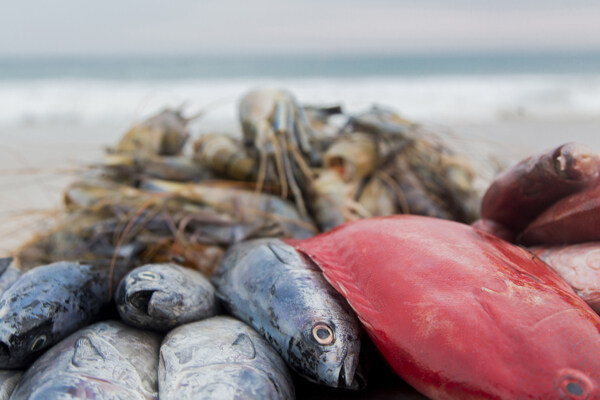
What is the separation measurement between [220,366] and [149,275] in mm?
395

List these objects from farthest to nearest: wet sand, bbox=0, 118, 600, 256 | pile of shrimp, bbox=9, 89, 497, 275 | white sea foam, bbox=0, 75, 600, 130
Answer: white sea foam, bbox=0, 75, 600, 130, wet sand, bbox=0, 118, 600, 256, pile of shrimp, bbox=9, 89, 497, 275

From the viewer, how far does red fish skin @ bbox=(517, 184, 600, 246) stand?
1453 mm

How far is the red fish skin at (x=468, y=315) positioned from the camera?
3.54 ft

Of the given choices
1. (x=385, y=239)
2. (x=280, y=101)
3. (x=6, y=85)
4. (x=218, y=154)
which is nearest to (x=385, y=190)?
(x=280, y=101)

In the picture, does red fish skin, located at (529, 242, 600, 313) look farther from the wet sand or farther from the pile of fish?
the wet sand

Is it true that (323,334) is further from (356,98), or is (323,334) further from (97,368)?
(356,98)

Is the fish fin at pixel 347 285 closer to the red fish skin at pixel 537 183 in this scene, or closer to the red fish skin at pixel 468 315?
the red fish skin at pixel 468 315

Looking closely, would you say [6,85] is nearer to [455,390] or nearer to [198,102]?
[198,102]

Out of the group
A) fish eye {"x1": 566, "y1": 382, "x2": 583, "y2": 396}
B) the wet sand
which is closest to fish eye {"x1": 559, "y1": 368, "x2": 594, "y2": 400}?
fish eye {"x1": 566, "y1": 382, "x2": 583, "y2": 396}

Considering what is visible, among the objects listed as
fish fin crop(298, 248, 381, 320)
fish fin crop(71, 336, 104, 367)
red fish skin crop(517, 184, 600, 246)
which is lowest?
fish fin crop(71, 336, 104, 367)

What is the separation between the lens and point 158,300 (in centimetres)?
143

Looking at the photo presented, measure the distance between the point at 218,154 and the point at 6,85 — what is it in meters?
13.1

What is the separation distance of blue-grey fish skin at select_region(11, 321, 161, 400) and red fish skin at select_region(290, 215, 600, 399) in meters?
0.53

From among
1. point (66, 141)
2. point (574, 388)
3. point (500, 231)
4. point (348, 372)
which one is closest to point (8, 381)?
point (348, 372)
